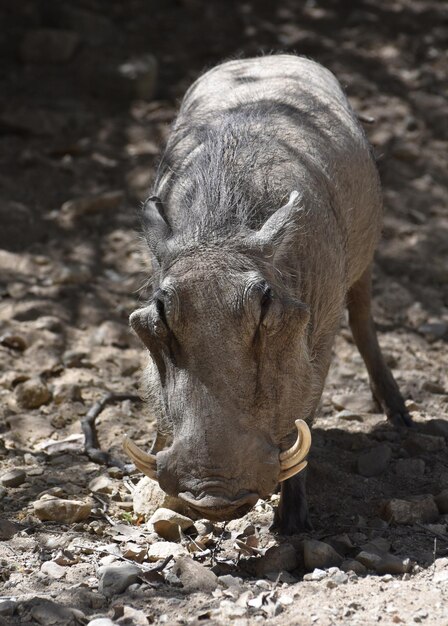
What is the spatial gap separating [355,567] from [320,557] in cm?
Answer: 13

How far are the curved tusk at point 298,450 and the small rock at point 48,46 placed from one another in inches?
256

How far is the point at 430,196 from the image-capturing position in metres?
7.59

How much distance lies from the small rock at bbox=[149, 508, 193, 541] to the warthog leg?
169 cm

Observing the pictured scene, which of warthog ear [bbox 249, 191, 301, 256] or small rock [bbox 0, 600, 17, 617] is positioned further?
warthog ear [bbox 249, 191, 301, 256]

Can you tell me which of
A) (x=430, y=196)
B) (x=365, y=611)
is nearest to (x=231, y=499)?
(x=365, y=611)

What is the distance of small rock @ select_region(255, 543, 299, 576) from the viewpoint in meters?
3.45

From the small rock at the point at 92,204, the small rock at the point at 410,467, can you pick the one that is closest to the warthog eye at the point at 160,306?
the small rock at the point at 410,467

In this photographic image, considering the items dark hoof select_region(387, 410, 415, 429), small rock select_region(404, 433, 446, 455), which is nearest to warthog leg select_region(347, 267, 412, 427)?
dark hoof select_region(387, 410, 415, 429)

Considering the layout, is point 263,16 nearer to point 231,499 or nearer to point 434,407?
point 434,407

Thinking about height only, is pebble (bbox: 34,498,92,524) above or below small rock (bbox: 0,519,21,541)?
above

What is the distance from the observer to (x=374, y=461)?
14.5 feet

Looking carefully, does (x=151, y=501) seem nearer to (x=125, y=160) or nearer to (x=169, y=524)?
(x=169, y=524)

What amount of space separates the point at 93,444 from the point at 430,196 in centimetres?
390

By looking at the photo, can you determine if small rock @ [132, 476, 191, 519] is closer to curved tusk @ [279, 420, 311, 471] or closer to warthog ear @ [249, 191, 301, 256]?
curved tusk @ [279, 420, 311, 471]
